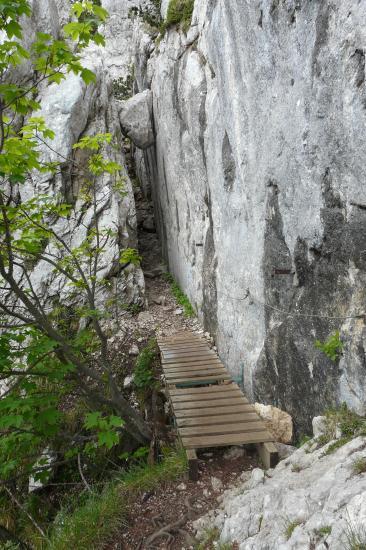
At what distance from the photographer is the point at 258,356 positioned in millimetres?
4953

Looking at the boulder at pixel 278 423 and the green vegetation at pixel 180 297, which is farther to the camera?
the green vegetation at pixel 180 297

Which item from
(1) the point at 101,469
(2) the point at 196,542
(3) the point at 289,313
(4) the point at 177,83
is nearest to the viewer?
(2) the point at 196,542

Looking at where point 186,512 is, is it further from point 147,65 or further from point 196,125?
point 147,65

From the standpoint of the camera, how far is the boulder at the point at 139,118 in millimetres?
14570

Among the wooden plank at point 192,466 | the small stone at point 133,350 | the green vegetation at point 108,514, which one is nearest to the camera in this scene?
the green vegetation at point 108,514

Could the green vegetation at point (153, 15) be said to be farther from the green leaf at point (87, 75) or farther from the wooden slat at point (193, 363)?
the green leaf at point (87, 75)

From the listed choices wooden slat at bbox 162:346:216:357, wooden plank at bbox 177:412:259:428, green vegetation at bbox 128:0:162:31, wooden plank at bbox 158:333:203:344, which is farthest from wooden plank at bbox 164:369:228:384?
green vegetation at bbox 128:0:162:31

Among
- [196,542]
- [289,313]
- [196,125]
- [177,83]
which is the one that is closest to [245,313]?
[289,313]

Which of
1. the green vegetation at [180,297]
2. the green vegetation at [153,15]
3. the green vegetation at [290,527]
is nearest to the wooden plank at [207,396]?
the green vegetation at [290,527]

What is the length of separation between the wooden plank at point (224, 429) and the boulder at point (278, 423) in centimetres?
10

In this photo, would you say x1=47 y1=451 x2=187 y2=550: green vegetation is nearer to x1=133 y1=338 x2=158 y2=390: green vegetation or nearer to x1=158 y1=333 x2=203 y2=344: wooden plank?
x1=133 y1=338 x2=158 y2=390: green vegetation

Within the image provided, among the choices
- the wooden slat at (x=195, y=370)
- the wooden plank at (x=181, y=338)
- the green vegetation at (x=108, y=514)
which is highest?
the wooden plank at (x=181, y=338)

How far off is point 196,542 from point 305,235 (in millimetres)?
2824

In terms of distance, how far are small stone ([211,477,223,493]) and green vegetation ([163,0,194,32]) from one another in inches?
371
